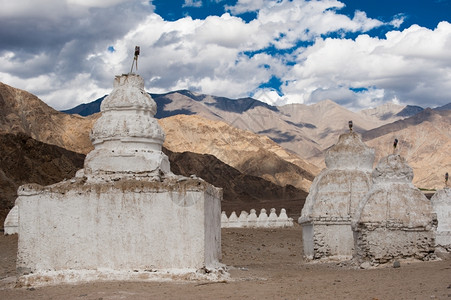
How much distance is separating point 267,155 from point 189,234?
311 ft

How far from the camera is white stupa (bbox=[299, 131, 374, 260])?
17.5 metres

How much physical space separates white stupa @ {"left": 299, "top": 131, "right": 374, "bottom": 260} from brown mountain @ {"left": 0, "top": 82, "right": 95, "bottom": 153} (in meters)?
66.6

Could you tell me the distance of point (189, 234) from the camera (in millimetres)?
11602

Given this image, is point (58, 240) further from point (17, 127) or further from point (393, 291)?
point (17, 127)

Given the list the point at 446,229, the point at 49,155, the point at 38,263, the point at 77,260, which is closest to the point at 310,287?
the point at 77,260

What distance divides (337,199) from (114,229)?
7.98 meters

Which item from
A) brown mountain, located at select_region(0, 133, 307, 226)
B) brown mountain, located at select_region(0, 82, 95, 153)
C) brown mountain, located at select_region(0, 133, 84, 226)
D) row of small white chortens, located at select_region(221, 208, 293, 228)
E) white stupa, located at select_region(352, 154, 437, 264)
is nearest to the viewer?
white stupa, located at select_region(352, 154, 437, 264)

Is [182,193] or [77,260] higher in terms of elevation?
[182,193]

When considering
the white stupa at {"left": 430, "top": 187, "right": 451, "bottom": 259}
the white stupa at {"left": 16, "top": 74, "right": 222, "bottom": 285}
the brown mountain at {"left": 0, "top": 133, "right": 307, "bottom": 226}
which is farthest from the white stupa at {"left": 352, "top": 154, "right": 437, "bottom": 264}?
the brown mountain at {"left": 0, "top": 133, "right": 307, "bottom": 226}

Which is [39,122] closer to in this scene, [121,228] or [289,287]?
[121,228]

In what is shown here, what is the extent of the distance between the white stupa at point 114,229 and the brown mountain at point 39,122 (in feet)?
231

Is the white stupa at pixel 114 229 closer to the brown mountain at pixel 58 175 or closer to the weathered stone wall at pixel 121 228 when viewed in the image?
the weathered stone wall at pixel 121 228

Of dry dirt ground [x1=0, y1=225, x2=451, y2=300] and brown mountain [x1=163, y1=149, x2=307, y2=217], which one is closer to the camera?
dry dirt ground [x1=0, y1=225, x2=451, y2=300]

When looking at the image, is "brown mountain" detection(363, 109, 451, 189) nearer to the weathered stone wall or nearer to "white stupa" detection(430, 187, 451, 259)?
"white stupa" detection(430, 187, 451, 259)
